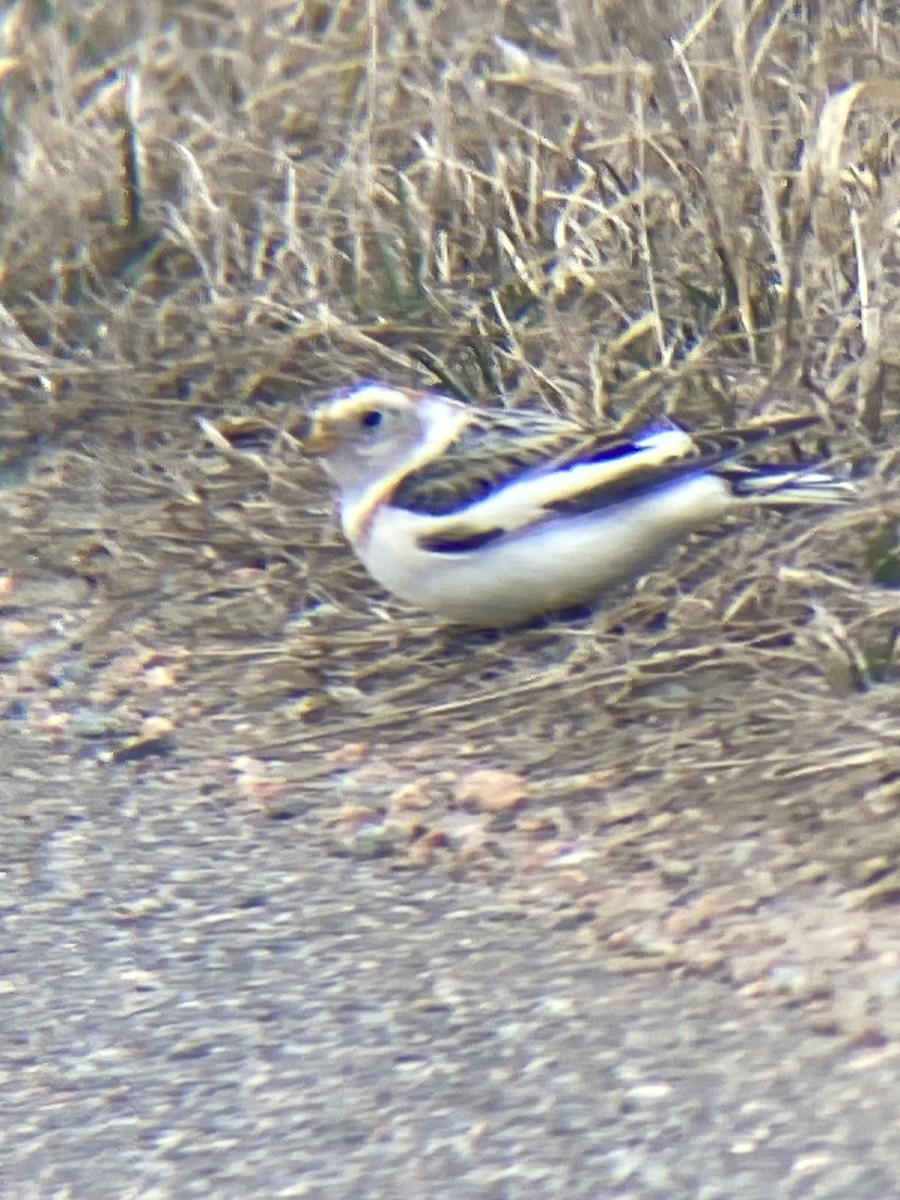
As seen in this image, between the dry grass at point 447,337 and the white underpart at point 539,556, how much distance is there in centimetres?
10

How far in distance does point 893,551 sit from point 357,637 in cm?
108

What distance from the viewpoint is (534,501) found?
13.7ft

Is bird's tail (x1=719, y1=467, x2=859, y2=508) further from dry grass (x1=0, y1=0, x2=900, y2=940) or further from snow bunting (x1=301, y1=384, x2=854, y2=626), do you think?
dry grass (x1=0, y1=0, x2=900, y2=940)

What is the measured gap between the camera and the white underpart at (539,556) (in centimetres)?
411

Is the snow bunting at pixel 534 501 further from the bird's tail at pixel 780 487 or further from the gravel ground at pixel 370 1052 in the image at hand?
the gravel ground at pixel 370 1052

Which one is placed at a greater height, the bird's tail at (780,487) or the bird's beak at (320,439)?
the bird's beak at (320,439)

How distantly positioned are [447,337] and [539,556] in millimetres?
1155

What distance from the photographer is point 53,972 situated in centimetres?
344

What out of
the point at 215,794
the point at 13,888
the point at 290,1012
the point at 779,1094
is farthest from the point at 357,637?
the point at 779,1094

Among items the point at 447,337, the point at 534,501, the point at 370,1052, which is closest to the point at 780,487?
the point at 534,501

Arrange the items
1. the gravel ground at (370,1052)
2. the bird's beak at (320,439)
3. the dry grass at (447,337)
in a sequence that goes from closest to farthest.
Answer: the gravel ground at (370,1052)
the dry grass at (447,337)
the bird's beak at (320,439)

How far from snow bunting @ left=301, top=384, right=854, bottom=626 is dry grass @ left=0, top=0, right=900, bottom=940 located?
5.3 inches

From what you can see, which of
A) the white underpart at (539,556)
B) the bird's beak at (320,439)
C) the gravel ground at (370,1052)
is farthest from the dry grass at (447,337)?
the gravel ground at (370,1052)

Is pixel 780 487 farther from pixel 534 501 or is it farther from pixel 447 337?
pixel 447 337
